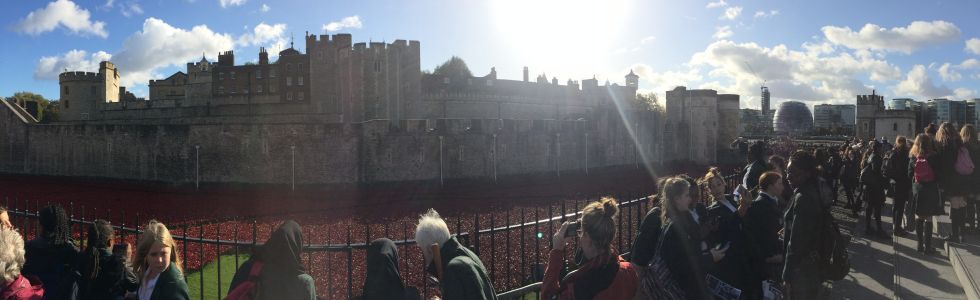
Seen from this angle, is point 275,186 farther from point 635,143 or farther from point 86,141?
point 635,143

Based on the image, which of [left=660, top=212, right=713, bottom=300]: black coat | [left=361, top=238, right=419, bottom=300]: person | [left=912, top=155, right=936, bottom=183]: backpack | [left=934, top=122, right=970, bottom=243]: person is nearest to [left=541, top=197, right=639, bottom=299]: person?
[left=660, top=212, right=713, bottom=300]: black coat

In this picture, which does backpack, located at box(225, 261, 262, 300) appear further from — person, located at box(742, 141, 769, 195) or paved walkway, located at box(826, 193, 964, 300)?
paved walkway, located at box(826, 193, 964, 300)

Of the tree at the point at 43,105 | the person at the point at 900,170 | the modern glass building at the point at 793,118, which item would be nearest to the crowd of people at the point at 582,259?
the person at the point at 900,170

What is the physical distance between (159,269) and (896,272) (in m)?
8.01

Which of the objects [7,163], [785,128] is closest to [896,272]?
[7,163]

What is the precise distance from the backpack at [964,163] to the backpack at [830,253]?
385cm

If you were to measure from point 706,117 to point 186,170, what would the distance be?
34.7m

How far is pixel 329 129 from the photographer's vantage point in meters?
25.5

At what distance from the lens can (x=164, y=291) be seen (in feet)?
12.5

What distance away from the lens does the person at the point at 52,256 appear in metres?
4.56

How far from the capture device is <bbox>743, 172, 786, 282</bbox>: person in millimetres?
5051

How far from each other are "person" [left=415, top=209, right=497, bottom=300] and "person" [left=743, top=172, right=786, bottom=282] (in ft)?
8.62

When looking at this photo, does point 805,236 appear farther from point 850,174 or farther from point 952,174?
point 850,174

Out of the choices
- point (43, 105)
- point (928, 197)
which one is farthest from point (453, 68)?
point (928, 197)
